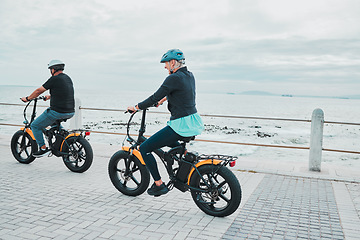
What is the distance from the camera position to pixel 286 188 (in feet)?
20.2

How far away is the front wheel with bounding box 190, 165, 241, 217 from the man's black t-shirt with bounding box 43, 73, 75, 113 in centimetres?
323

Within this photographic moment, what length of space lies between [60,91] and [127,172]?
2.29 metres

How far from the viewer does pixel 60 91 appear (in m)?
6.80

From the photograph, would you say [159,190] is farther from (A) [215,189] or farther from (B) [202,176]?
(A) [215,189]

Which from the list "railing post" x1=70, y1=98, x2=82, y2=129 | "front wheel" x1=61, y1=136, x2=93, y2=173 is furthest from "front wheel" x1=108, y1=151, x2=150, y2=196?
"railing post" x1=70, y1=98, x2=82, y2=129

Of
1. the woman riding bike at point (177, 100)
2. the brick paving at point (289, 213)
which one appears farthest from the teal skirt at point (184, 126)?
the brick paving at point (289, 213)

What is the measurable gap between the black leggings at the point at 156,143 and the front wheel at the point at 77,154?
205 cm

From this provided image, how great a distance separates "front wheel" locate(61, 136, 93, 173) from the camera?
6691 millimetres

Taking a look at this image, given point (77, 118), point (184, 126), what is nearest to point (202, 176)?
point (184, 126)

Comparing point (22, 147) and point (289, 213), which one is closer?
point (289, 213)

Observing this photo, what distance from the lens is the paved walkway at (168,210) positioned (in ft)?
13.8

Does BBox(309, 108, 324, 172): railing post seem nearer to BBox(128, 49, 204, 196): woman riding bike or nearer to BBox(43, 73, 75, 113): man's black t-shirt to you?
BBox(128, 49, 204, 196): woman riding bike

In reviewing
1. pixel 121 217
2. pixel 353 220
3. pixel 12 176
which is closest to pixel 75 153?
pixel 12 176

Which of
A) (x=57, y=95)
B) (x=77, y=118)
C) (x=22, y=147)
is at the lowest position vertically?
(x=22, y=147)
